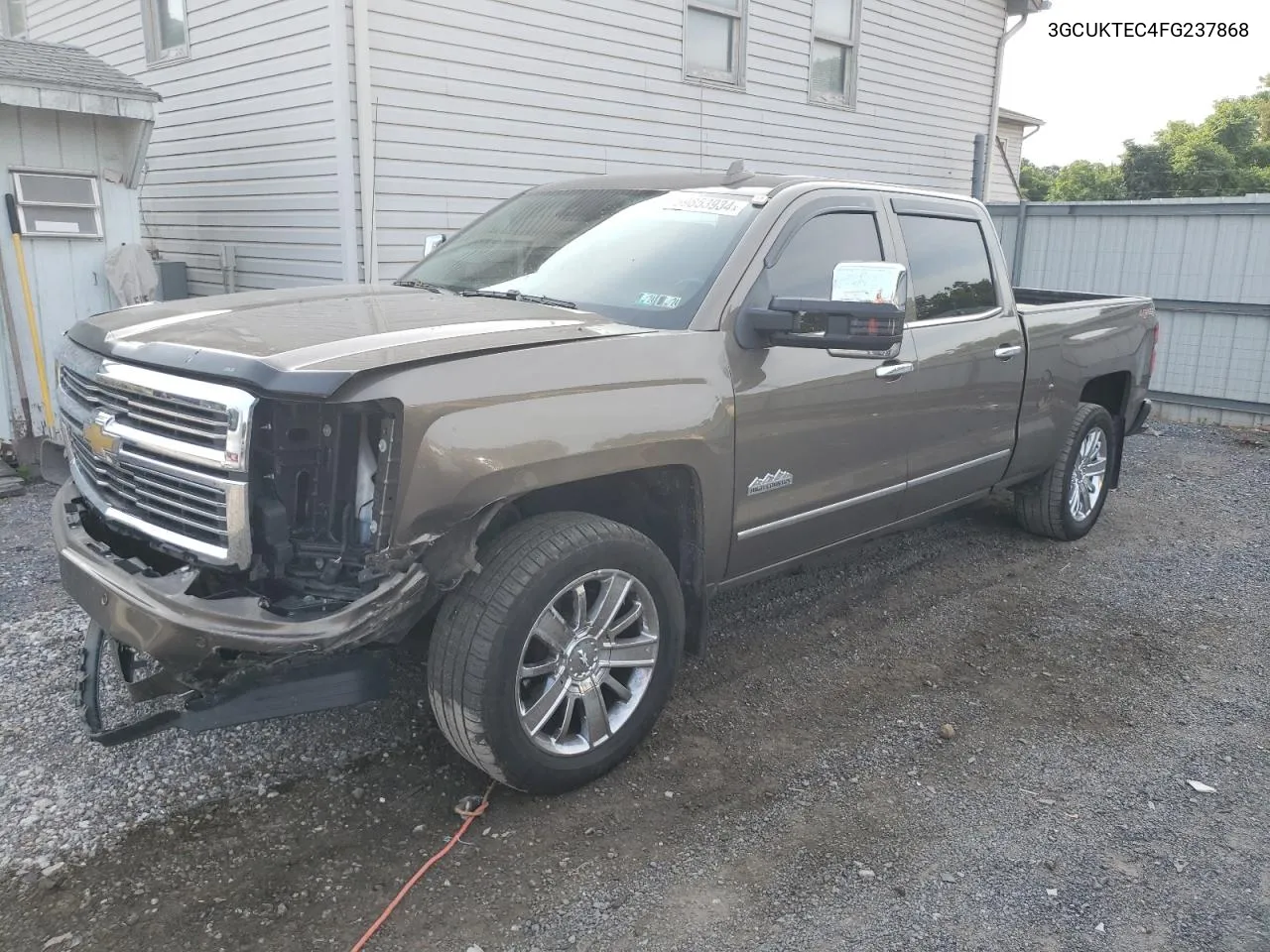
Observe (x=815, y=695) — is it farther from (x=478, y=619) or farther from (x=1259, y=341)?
(x=1259, y=341)

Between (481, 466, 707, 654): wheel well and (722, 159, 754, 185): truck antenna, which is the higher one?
(722, 159, 754, 185): truck antenna

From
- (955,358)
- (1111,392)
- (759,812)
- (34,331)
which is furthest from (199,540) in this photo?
(1111,392)

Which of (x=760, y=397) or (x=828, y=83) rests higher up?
(x=828, y=83)

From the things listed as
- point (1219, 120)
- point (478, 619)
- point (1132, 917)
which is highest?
point (1219, 120)

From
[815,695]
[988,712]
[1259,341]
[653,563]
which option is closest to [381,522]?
[653,563]

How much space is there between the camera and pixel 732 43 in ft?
34.7

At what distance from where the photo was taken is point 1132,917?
2.76 meters

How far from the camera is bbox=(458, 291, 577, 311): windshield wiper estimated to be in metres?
3.66

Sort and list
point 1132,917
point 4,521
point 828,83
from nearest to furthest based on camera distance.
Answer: point 1132,917
point 4,521
point 828,83

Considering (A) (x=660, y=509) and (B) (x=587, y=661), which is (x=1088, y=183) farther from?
(B) (x=587, y=661)

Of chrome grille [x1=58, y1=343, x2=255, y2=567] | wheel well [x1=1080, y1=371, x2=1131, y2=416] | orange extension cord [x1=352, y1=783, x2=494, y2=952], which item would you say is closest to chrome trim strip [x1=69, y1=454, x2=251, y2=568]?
chrome grille [x1=58, y1=343, x2=255, y2=567]

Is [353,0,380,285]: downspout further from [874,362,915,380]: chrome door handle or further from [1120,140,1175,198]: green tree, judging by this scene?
[1120,140,1175,198]: green tree

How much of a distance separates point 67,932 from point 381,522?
128 centimetres

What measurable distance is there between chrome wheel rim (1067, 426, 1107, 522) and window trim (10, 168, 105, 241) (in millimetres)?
6806
